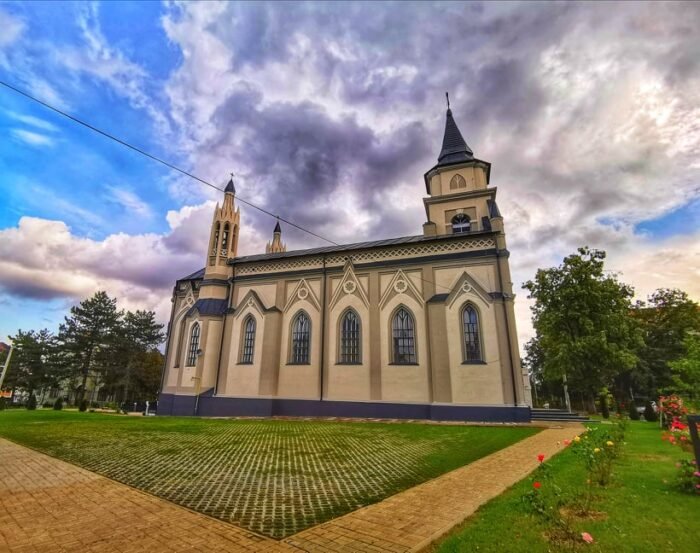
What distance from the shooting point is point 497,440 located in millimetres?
12680

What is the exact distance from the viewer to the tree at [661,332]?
1425 inches

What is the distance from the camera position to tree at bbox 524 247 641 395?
955 inches

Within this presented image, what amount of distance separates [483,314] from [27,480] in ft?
64.9

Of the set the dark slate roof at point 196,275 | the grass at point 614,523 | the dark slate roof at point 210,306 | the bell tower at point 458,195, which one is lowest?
the grass at point 614,523

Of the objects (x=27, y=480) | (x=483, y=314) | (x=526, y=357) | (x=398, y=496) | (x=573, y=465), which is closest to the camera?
(x=398, y=496)

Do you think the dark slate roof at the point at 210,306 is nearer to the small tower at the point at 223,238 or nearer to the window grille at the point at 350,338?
the small tower at the point at 223,238

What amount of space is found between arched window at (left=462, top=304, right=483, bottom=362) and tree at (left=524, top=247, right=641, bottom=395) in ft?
31.0

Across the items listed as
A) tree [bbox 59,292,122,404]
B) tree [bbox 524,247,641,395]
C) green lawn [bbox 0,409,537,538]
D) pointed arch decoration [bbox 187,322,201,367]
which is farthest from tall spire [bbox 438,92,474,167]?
tree [bbox 59,292,122,404]

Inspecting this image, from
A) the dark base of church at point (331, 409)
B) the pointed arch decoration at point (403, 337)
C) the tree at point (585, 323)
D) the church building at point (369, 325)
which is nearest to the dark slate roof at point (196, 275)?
the church building at point (369, 325)

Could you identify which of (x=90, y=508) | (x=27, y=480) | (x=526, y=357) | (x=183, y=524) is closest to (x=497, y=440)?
(x=183, y=524)

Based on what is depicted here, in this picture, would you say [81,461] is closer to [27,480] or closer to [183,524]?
→ [27,480]

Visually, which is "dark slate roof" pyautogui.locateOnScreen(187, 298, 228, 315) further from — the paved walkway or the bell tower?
the paved walkway

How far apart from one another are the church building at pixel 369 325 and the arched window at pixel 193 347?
0.10 meters

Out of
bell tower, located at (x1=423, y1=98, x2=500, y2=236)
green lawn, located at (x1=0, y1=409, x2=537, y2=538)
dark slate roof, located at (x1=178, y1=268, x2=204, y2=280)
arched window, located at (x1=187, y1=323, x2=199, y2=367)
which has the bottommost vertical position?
green lawn, located at (x1=0, y1=409, x2=537, y2=538)
